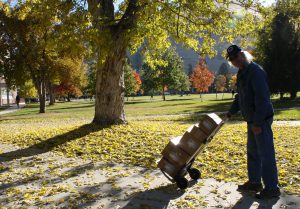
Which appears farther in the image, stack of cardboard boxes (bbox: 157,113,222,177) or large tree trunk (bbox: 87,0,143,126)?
large tree trunk (bbox: 87,0,143,126)

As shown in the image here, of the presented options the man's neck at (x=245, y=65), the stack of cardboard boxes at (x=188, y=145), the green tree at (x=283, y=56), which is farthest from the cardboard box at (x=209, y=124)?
the green tree at (x=283, y=56)

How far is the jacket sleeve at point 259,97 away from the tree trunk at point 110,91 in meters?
7.58

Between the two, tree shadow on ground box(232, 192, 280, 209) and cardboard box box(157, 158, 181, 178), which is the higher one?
cardboard box box(157, 158, 181, 178)

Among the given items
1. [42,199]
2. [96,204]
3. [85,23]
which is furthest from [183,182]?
[85,23]

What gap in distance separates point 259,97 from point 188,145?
1.37m

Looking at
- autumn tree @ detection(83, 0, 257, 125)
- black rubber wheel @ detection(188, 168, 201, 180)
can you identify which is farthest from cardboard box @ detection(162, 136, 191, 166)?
autumn tree @ detection(83, 0, 257, 125)

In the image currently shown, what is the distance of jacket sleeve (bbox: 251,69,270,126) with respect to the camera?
495cm

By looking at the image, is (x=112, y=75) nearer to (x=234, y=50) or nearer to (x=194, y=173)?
(x=194, y=173)

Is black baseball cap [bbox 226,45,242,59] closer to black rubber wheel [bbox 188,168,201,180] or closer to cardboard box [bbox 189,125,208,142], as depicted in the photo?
cardboard box [bbox 189,125,208,142]

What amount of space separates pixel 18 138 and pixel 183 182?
855 cm

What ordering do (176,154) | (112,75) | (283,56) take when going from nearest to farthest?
1. (176,154)
2. (112,75)
3. (283,56)

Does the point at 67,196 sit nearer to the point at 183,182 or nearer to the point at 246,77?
the point at 183,182

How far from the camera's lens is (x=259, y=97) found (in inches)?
196

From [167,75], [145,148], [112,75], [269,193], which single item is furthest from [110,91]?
[167,75]
